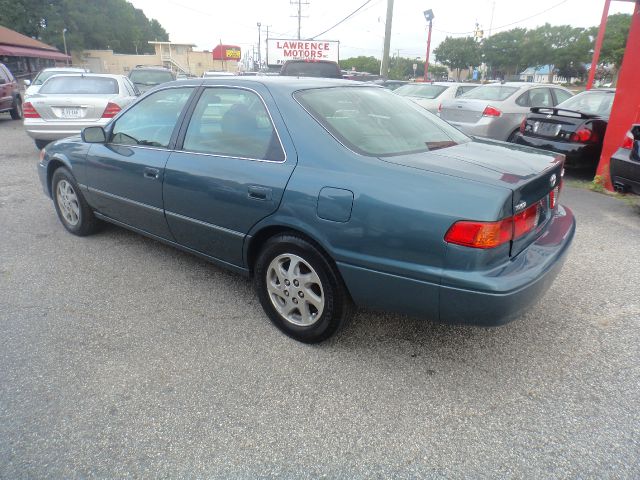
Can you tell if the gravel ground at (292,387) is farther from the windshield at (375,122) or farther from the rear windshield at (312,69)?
the rear windshield at (312,69)

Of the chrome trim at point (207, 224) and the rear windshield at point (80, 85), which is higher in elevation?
the rear windshield at point (80, 85)

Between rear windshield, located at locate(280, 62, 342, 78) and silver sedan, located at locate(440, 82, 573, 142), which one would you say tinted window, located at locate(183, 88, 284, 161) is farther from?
rear windshield, located at locate(280, 62, 342, 78)

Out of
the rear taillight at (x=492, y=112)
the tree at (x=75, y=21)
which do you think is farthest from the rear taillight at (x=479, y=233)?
the tree at (x=75, y=21)

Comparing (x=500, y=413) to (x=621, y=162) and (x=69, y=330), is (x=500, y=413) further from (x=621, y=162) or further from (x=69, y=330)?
(x=621, y=162)

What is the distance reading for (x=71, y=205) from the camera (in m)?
4.69

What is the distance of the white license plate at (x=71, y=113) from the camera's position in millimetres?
8281

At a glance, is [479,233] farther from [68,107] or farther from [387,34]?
[387,34]

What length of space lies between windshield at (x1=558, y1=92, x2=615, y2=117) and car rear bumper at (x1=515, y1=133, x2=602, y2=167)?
0.80 meters

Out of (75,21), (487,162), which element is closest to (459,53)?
(75,21)

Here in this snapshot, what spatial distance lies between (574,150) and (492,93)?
260 cm

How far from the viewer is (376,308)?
256 centimetres

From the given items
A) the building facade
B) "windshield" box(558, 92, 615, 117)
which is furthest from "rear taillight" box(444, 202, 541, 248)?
the building facade

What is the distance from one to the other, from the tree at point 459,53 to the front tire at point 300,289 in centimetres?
7699

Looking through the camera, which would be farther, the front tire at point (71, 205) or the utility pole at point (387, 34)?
the utility pole at point (387, 34)
